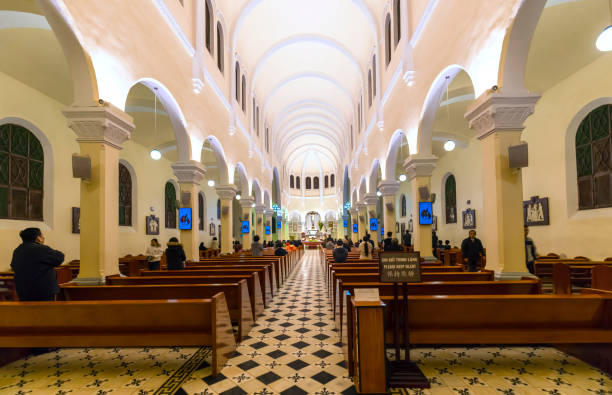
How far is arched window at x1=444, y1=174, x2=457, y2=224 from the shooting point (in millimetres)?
17237

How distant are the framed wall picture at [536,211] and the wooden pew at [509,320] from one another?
7504mm

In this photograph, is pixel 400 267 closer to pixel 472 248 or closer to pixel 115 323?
pixel 115 323

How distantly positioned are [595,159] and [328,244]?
8.97 meters

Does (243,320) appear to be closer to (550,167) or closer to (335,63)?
(550,167)

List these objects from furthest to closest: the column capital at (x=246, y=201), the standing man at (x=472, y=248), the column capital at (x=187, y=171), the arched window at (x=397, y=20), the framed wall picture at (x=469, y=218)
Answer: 1. the column capital at (x=246, y=201)
2. the framed wall picture at (x=469, y=218)
3. the arched window at (x=397, y=20)
4. the column capital at (x=187, y=171)
5. the standing man at (x=472, y=248)

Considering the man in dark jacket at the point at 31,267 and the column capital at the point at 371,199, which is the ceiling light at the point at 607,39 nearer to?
the man in dark jacket at the point at 31,267

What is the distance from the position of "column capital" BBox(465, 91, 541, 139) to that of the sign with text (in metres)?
2.97

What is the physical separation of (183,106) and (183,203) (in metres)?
2.57

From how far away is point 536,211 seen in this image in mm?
10273

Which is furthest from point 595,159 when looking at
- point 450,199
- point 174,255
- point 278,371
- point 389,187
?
point 174,255

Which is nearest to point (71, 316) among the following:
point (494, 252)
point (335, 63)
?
point (494, 252)

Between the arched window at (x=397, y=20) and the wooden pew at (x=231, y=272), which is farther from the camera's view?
the arched window at (x=397, y=20)

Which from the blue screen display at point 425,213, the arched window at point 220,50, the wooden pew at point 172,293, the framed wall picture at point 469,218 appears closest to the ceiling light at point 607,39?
the blue screen display at point 425,213

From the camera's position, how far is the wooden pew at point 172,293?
4.59 meters
